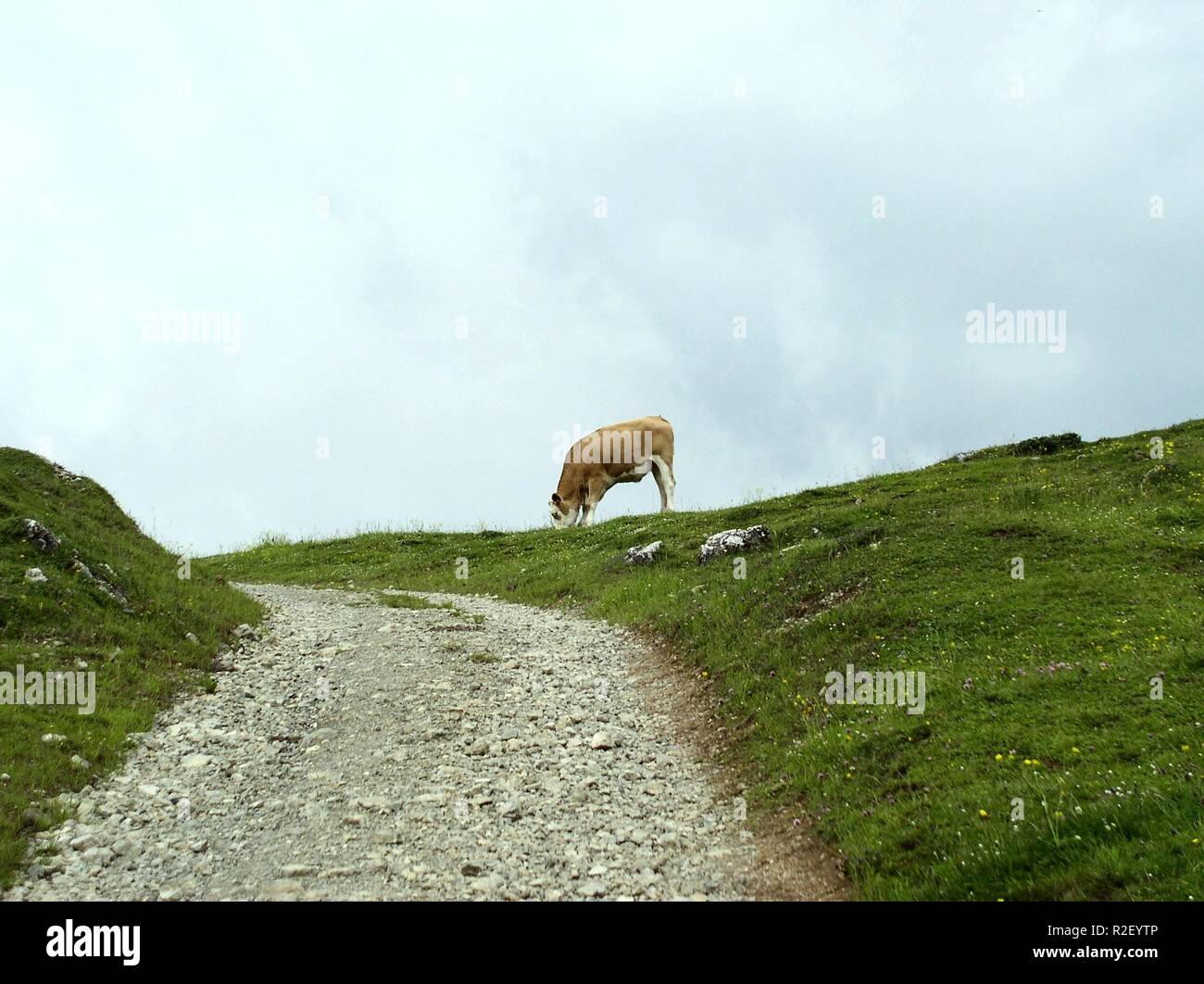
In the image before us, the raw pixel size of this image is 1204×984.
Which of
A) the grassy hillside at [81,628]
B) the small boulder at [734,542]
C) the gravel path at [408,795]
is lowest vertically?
the gravel path at [408,795]

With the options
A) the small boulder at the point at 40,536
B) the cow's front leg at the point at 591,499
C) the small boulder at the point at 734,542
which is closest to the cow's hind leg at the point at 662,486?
the cow's front leg at the point at 591,499

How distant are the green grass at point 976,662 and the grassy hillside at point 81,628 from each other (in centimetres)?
941

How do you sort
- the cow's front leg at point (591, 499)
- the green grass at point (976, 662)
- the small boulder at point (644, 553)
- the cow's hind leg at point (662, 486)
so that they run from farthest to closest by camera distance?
the cow's hind leg at point (662, 486), the cow's front leg at point (591, 499), the small boulder at point (644, 553), the green grass at point (976, 662)

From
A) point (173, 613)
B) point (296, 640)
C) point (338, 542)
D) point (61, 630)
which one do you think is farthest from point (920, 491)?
point (338, 542)

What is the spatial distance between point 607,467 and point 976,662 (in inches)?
1298

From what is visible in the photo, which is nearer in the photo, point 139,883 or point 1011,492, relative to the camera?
point 139,883

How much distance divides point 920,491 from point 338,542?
2909cm

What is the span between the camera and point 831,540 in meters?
24.2

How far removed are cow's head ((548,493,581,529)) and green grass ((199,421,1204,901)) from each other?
13.3 metres

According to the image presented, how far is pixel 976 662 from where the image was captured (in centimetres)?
1445

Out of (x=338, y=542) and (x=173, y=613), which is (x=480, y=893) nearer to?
(x=173, y=613)

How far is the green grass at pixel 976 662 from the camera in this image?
9.26 m

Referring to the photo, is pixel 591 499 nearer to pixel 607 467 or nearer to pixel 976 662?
pixel 607 467

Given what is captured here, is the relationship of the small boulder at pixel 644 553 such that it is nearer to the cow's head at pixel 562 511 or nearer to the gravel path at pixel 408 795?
the gravel path at pixel 408 795
